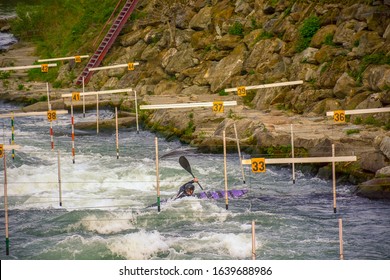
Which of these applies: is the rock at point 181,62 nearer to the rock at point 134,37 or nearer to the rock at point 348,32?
the rock at point 134,37

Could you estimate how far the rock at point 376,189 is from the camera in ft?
76.7

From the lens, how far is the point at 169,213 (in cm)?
2350

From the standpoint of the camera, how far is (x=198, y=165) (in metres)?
27.2

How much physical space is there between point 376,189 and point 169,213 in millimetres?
3337

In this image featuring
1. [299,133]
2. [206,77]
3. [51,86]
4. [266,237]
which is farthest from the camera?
[51,86]

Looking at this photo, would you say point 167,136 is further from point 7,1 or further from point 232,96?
point 7,1

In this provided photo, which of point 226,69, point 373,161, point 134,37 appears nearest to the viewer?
point 373,161

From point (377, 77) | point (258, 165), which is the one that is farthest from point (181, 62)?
point (258, 165)

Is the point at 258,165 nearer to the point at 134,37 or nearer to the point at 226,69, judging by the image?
the point at 226,69

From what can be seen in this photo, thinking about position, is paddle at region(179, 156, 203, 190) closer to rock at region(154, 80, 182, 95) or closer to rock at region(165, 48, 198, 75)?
rock at region(154, 80, 182, 95)

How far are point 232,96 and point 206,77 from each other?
5.48 feet
